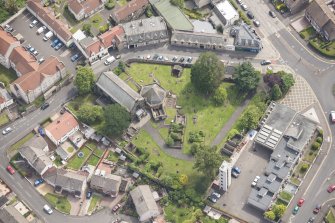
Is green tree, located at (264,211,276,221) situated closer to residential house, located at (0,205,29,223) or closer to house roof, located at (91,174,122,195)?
house roof, located at (91,174,122,195)

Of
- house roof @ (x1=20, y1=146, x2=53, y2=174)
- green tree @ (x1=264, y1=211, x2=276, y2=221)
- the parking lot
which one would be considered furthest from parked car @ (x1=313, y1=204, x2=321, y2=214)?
house roof @ (x1=20, y1=146, x2=53, y2=174)

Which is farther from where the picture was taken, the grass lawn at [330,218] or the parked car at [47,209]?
the parked car at [47,209]

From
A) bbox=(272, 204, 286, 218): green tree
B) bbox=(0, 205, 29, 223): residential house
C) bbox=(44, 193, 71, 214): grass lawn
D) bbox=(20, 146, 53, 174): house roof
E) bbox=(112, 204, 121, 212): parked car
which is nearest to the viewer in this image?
bbox=(272, 204, 286, 218): green tree

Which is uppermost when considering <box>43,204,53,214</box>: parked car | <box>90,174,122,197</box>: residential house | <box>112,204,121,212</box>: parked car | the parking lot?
the parking lot

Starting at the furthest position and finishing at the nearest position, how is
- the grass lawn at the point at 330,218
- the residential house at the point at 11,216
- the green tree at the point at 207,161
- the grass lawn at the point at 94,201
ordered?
the grass lawn at the point at 94,201
the green tree at the point at 207,161
the grass lawn at the point at 330,218
the residential house at the point at 11,216

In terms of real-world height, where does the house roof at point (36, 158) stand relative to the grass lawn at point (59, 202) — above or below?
above

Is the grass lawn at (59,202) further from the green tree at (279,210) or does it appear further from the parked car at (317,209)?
the parked car at (317,209)

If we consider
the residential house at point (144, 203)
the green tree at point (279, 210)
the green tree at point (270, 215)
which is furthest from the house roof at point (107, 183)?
the green tree at point (279, 210)
